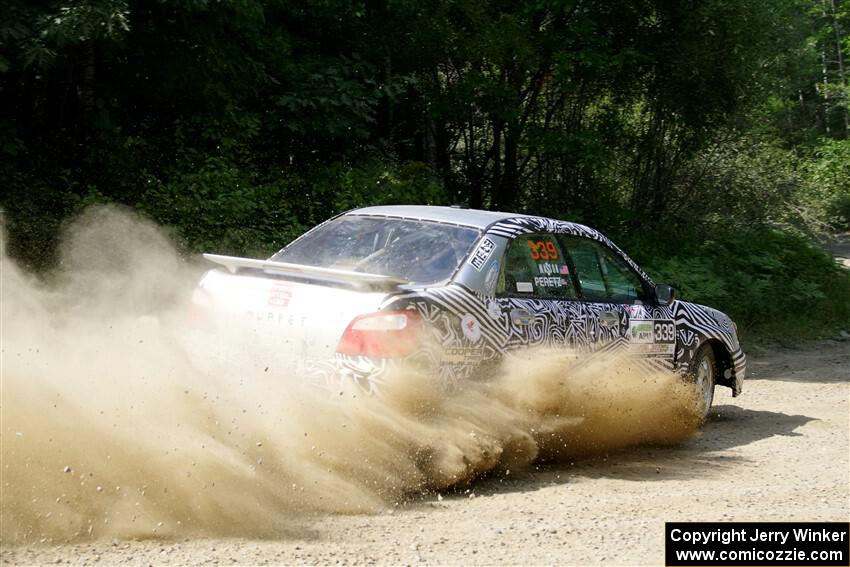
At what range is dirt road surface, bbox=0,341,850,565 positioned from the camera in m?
4.82

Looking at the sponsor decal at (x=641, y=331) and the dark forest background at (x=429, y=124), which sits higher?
the dark forest background at (x=429, y=124)

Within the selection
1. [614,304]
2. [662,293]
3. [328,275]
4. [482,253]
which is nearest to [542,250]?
[482,253]

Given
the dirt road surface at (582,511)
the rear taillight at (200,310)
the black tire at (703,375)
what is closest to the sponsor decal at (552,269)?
the dirt road surface at (582,511)

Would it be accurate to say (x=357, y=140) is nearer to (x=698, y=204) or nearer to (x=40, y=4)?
(x=40, y=4)

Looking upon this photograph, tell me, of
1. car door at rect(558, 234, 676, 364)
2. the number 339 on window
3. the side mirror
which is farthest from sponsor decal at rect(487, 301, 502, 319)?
the side mirror

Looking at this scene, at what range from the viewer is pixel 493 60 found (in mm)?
15883

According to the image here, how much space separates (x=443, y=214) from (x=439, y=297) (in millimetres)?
1162

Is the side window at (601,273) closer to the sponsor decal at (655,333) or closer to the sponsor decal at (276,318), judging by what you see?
the sponsor decal at (655,333)

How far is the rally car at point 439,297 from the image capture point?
6.13 metres

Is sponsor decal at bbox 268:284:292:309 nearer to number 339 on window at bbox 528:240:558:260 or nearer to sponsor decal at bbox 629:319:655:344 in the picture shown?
number 339 on window at bbox 528:240:558:260

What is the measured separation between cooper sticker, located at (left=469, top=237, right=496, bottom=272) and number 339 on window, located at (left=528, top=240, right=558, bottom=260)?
0.44m

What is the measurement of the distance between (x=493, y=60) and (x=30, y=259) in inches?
302

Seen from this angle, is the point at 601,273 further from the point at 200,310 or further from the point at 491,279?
the point at 200,310

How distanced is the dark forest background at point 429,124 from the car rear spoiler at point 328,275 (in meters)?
5.25
